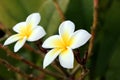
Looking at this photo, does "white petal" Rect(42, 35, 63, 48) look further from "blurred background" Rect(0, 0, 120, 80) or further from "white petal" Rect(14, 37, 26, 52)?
"blurred background" Rect(0, 0, 120, 80)

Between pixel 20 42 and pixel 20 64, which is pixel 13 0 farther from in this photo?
pixel 20 42

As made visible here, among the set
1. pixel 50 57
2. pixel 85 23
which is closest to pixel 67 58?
pixel 50 57

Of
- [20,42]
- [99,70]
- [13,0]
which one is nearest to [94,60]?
[99,70]

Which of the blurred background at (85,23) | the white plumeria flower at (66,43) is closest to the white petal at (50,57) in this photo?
the white plumeria flower at (66,43)

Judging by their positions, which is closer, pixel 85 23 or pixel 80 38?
pixel 80 38

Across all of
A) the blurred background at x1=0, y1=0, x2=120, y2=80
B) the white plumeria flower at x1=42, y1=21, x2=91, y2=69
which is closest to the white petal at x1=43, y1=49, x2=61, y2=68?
the white plumeria flower at x1=42, y1=21, x2=91, y2=69

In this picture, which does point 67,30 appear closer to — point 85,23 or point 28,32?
point 28,32
